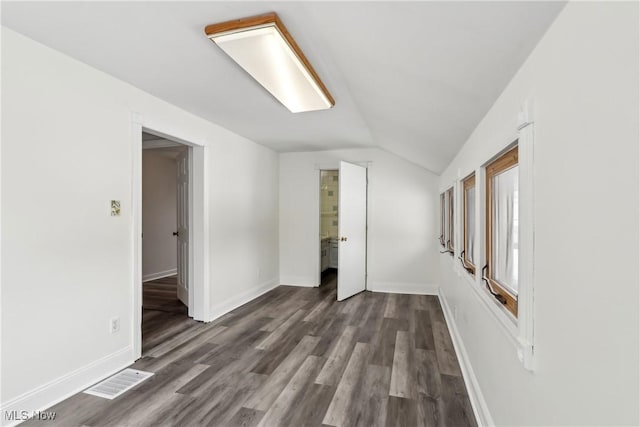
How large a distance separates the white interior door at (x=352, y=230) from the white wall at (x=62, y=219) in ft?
8.31

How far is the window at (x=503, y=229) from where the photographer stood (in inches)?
63.3

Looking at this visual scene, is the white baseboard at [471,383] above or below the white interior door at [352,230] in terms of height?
below

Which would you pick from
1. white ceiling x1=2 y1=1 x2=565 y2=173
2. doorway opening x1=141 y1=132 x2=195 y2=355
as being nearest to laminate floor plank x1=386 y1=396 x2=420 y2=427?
white ceiling x1=2 y1=1 x2=565 y2=173

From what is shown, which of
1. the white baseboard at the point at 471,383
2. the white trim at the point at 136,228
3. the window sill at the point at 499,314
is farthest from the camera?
Result: the white trim at the point at 136,228

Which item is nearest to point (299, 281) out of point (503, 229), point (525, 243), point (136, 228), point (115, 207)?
point (136, 228)

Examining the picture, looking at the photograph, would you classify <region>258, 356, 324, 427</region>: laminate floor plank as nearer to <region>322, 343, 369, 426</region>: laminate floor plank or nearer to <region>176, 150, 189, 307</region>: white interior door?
<region>322, 343, 369, 426</region>: laminate floor plank

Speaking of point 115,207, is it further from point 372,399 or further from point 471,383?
point 471,383

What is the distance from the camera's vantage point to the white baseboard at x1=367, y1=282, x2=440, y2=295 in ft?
16.2

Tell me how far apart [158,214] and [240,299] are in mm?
3025

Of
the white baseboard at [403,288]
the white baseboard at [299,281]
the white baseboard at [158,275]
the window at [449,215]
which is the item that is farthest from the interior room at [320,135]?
the white baseboard at [158,275]

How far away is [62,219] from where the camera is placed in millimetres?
2123

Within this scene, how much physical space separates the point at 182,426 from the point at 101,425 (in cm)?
49

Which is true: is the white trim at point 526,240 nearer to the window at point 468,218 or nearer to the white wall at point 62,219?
the window at point 468,218

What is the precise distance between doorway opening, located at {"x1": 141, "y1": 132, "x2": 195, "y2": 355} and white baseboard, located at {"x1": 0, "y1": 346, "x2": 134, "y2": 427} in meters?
1.18
